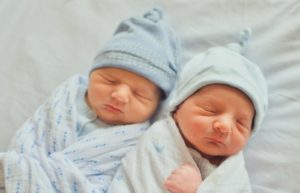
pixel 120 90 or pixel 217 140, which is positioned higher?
pixel 120 90

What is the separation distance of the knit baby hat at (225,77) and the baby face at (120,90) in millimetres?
56

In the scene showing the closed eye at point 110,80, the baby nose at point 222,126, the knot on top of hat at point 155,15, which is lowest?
the baby nose at point 222,126

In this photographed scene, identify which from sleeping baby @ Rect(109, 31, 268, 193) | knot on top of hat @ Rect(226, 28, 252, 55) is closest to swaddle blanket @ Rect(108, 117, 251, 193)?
sleeping baby @ Rect(109, 31, 268, 193)

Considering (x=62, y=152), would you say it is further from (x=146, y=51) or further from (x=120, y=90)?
(x=146, y=51)

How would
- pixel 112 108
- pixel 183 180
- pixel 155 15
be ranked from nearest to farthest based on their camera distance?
pixel 183 180
pixel 112 108
pixel 155 15

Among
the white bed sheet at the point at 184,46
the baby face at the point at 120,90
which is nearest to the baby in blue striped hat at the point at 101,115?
the baby face at the point at 120,90

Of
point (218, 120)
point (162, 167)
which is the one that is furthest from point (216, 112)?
point (162, 167)

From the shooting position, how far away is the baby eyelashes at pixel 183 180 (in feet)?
3.19

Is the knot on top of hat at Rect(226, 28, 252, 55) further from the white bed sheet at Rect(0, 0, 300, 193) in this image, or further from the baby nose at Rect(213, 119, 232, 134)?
the baby nose at Rect(213, 119, 232, 134)

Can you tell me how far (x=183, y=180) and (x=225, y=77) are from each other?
0.20 meters

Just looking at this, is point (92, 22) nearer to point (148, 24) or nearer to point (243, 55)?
point (148, 24)

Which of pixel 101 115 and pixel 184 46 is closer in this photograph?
pixel 101 115

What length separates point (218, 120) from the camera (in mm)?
999

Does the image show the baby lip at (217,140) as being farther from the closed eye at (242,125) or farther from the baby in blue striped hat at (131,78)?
the baby in blue striped hat at (131,78)
